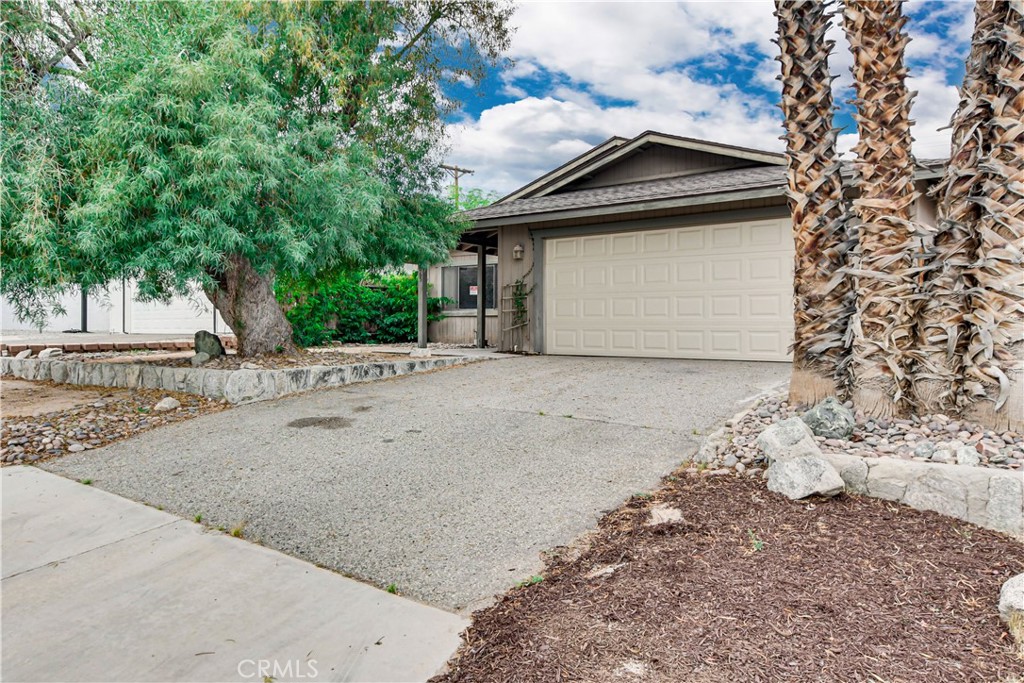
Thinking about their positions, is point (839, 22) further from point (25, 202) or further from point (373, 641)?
point (25, 202)

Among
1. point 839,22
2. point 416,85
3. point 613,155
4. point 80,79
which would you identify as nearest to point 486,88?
point 416,85

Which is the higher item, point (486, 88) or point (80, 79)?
point (486, 88)

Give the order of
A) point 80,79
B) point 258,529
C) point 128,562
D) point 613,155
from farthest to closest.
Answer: point 613,155
point 80,79
point 258,529
point 128,562

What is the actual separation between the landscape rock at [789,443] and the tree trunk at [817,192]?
1.09 m

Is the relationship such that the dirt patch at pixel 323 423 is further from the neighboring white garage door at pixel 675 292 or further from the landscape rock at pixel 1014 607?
the neighboring white garage door at pixel 675 292

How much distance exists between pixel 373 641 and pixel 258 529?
4.36 feet

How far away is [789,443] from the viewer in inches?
134

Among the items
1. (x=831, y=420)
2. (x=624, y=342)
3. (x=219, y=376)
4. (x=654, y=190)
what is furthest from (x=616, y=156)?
(x=831, y=420)

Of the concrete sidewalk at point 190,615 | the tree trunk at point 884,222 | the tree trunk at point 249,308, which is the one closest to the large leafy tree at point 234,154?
the tree trunk at point 249,308

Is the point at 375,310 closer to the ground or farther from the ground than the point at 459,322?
farther from the ground

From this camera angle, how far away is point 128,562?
2.77 m

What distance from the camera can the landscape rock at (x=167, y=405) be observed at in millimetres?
5906

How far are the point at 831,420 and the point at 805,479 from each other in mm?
797

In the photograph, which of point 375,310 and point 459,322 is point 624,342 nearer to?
point 459,322
